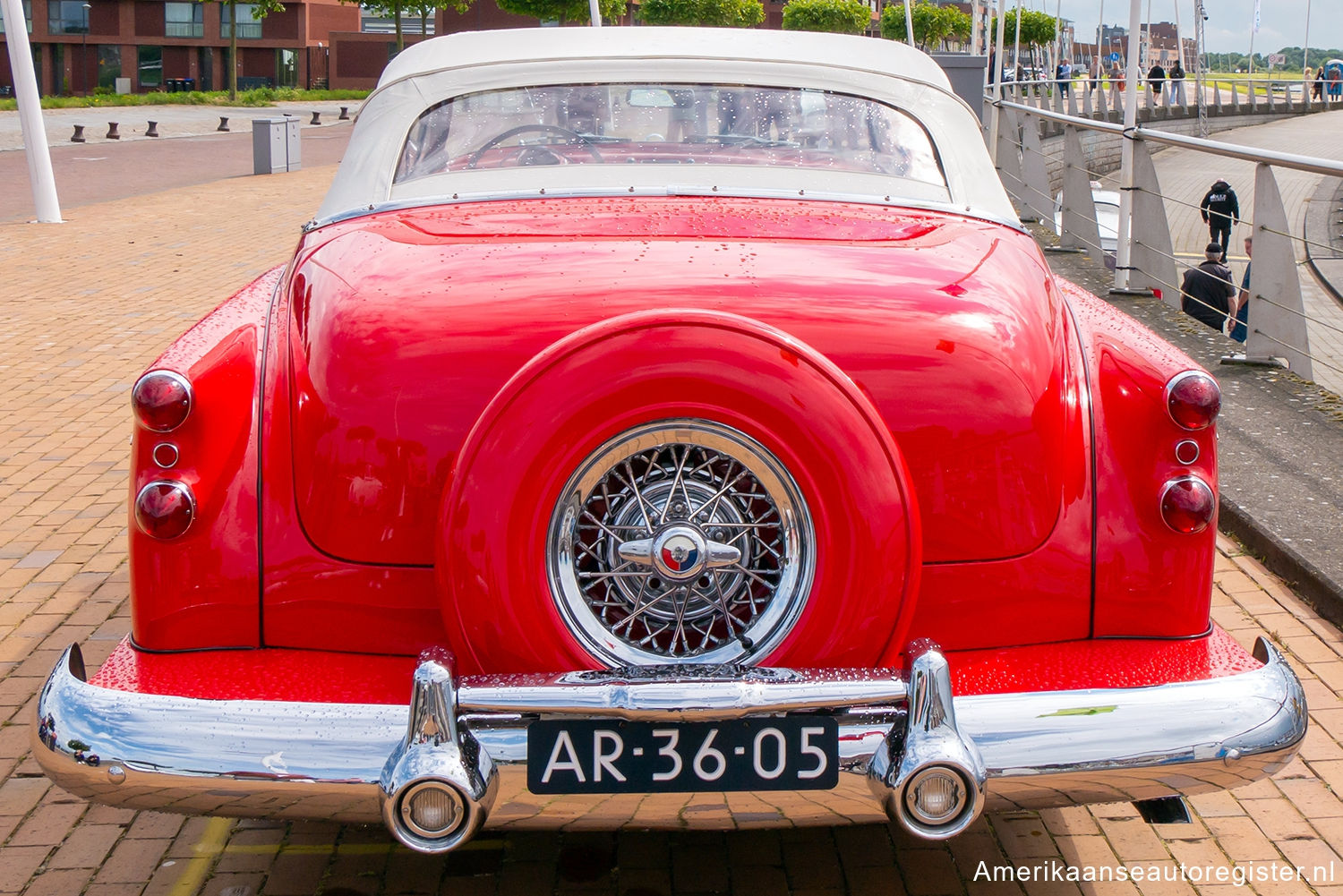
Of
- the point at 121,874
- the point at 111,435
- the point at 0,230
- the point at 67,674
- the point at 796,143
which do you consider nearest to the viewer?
the point at 67,674

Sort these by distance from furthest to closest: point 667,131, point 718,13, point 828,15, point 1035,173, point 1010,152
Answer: point 828,15 < point 718,13 < point 1010,152 < point 1035,173 < point 667,131

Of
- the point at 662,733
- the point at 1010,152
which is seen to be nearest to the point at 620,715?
the point at 662,733

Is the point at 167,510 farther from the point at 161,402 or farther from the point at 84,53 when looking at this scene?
the point at 84,53

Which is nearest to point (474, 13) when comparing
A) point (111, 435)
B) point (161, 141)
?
point (161, 141)

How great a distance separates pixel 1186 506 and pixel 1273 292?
447cm

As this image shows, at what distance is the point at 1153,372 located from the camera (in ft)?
8.95

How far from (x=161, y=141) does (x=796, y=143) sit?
3027 centimetres

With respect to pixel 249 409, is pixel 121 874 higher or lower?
lower

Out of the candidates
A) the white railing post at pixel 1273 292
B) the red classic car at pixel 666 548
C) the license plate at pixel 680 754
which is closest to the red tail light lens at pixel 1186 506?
the red classic car at pixel 666 548

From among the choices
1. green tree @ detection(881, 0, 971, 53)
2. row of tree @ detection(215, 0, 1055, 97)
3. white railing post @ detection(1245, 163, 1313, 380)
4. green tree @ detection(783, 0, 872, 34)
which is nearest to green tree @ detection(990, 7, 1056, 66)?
row of tree @ detection(215, 0, 1055, 97)

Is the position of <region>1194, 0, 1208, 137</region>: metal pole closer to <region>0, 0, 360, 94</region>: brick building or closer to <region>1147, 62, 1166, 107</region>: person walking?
<region>1147, 62, 1166, 107</region>: person walking

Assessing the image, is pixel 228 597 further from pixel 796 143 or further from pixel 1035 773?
pixel 796 143

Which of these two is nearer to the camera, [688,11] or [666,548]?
[666,548]

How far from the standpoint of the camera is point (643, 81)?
155 inches
